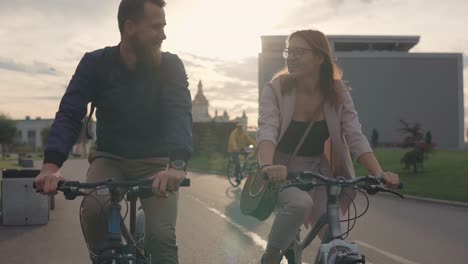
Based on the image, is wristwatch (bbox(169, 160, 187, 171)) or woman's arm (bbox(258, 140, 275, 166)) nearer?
wristwatch (bbox(169, 160, 187, 171))

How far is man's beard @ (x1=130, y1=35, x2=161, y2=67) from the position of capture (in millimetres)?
3198

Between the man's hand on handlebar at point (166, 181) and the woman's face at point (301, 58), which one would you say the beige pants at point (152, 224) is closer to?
the man's hand on handlebar at point (166, 181)

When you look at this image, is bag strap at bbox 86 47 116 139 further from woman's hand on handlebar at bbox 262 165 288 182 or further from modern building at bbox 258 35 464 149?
modern building at bbox 258 35 464 149

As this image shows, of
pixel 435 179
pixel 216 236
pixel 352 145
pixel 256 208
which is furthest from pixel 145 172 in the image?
pixel 435 179

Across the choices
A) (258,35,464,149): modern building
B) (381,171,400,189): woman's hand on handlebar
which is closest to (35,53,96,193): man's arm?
(381,171,400,189): woman's hand on handlebar

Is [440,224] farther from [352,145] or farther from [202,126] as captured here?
[202,126]

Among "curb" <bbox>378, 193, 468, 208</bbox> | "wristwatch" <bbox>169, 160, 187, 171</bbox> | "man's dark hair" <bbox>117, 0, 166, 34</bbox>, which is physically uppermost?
"man's dark hair" <bbox>117, 0, 166, 34</bbox>

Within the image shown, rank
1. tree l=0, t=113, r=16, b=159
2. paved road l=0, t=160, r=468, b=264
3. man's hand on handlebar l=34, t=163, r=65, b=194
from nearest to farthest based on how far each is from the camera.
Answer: man's hand on handlebar l=34, t=163, r=65, b=194
paved road l=0, t=160, r=468, b=264
tree l=0, t=113, r=16, b=159

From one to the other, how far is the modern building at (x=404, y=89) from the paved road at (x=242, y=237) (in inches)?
2948

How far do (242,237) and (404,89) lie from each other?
82.5m

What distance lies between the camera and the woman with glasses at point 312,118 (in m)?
3.71

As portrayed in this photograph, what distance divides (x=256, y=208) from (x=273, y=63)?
281 ft

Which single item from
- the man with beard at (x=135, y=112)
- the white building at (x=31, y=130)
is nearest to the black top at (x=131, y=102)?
the man with beard at (x=135, y=112)

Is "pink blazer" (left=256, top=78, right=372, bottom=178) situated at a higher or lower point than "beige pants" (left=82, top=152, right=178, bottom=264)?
higher
